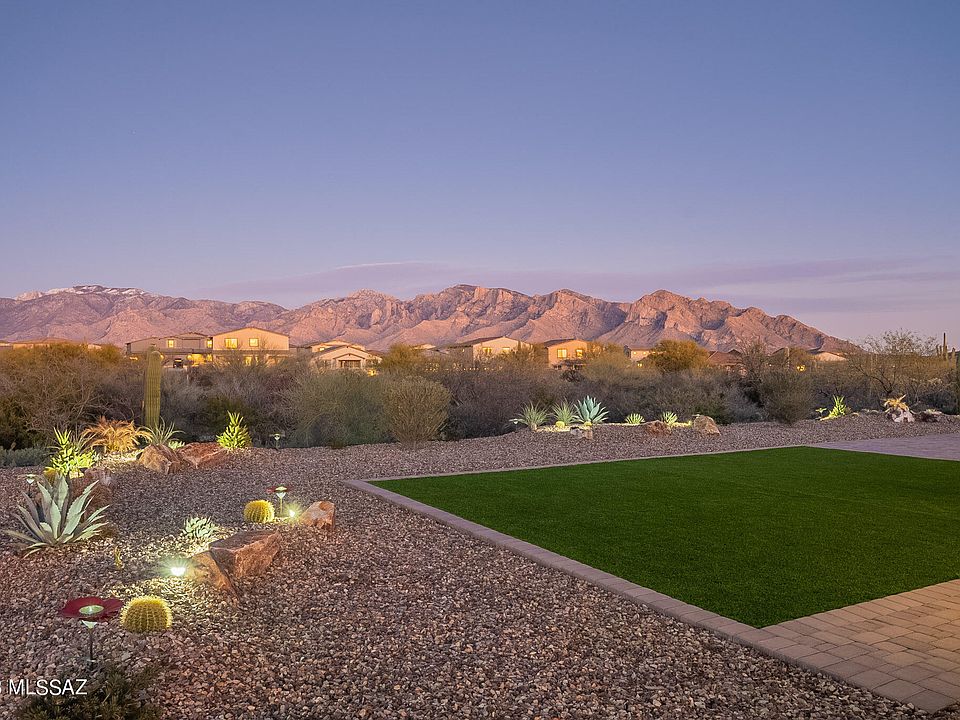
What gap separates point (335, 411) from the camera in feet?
51.7

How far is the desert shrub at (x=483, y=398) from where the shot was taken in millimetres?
16234

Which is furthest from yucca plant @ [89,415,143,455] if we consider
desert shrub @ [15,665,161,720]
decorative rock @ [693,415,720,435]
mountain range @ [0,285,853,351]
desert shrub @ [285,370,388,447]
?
mountain range @ [0,285,853,351]

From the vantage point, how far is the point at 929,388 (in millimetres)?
23531

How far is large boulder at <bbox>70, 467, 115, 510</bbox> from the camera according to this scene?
718cm

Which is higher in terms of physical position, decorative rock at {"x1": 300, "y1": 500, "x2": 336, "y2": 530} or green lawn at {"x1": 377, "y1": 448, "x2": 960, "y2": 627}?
decorative rock at {"x1": 300, "y1": 500, "x2": 336, "y2": 530}

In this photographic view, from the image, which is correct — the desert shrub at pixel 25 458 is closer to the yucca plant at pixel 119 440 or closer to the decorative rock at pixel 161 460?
the yucca plant at pixel 119 440

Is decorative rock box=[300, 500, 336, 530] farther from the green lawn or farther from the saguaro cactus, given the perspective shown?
the saguaro cactus

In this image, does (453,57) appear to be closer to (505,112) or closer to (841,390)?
(505,112)

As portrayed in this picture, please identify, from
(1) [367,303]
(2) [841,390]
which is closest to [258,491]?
(2) [841,390]

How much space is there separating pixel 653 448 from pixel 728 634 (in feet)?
29.7

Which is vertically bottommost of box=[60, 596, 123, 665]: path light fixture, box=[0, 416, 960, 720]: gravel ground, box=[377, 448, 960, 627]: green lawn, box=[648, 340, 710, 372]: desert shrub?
box=[377, 448, 960, 627]: green lawn

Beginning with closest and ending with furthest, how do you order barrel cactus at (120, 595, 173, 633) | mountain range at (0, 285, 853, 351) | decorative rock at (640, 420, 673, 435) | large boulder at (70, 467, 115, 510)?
barrel cactus at (120, 595, 173, 633), large boulder at (70, 467, 115, 510), decorative rock at (640, 420, 673, 435), mountain range at (0, 285, 853, 351)

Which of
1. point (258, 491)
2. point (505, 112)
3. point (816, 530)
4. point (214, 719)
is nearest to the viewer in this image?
point (214, 719)

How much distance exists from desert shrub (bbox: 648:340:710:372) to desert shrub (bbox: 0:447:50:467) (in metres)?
32.5
